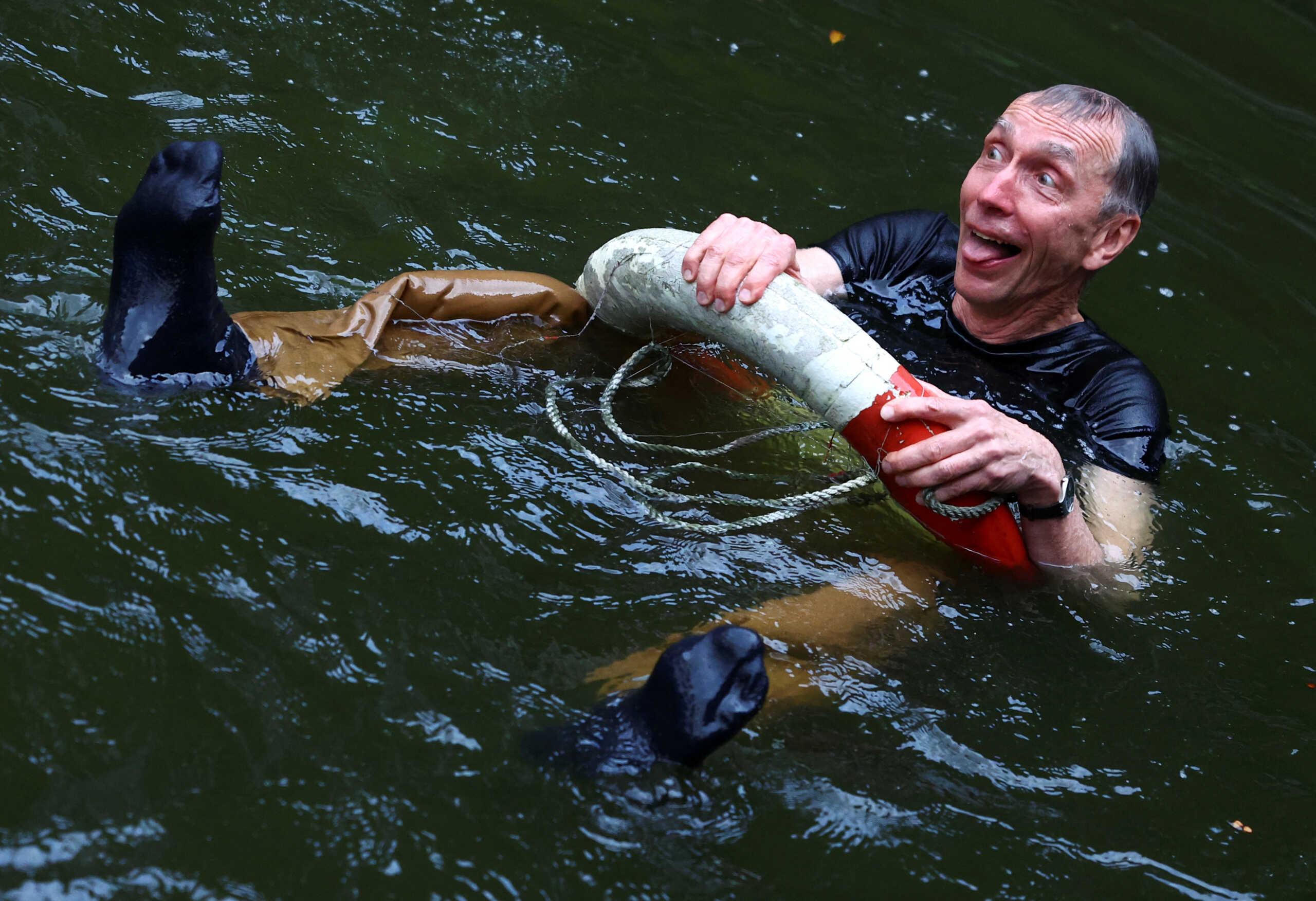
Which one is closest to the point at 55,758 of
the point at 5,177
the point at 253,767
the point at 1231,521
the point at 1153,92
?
the point at 253,767

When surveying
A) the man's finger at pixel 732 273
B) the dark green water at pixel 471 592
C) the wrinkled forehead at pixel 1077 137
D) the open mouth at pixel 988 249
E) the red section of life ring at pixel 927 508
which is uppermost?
the wrinkled forehead at pixel 1077 137

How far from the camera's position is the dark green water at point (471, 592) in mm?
2152

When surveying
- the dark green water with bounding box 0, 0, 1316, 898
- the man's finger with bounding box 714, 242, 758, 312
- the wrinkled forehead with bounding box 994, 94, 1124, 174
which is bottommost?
the dark green water with bounding box 0, 0, 1316, 898

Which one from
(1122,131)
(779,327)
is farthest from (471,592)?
(1122,131)

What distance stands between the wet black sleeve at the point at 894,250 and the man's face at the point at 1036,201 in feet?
1.40

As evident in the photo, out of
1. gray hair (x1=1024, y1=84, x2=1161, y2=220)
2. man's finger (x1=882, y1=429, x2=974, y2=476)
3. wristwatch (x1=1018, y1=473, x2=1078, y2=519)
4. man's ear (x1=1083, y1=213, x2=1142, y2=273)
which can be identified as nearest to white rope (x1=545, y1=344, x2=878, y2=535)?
man's finger (x1=882, y1=429, x2=974, y2=476)

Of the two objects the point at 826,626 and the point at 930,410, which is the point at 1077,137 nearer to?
the point at 930,410

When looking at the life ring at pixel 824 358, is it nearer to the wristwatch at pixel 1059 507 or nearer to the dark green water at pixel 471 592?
the wristwatch at pixel 1059 507

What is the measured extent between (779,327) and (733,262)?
23cm

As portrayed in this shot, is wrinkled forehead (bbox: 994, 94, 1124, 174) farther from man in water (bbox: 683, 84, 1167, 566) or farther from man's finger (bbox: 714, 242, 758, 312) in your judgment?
man's finger (bbox: 714, 242, 758, 312)

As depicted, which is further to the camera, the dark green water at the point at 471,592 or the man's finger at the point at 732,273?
the man's finger at the point at 732,273

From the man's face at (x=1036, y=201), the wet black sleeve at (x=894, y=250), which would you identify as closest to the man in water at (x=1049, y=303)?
the man's face at (x=1036, y=201)

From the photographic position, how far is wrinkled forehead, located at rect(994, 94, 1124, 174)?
3.41 metres

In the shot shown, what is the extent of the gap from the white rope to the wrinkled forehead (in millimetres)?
1060
